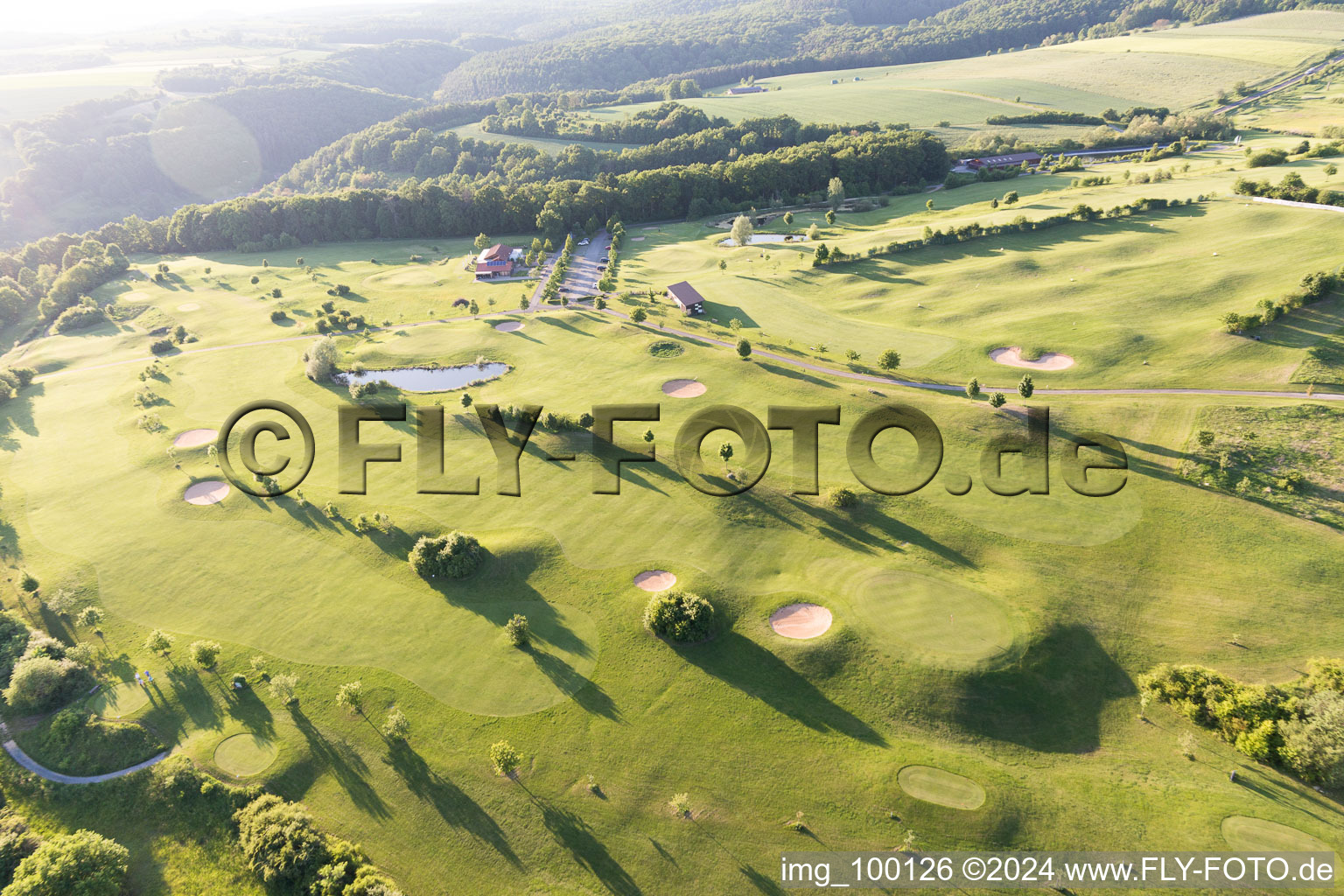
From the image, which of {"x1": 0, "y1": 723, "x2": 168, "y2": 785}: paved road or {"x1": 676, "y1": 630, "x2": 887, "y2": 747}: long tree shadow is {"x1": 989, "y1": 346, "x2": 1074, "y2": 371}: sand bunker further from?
{"x1": 0, "y1": 723, "x2": 168, "y2": 785}: paved road

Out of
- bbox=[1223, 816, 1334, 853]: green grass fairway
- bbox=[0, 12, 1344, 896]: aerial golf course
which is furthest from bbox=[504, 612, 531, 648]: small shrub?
bbox=[1223, 816, 1334, 853]: green grass fairway

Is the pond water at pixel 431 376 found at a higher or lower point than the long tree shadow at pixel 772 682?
higher

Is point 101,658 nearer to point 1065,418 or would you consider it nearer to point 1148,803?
point 1148,803

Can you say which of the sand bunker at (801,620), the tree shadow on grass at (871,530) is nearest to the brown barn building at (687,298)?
the tree shadow on grass at (871,530)

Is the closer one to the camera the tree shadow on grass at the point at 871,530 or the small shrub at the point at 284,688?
the small shrub at the point at 284,688

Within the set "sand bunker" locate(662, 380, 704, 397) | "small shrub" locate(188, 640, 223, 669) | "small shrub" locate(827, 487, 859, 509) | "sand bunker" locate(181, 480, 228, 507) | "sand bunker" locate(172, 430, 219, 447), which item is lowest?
"small shrub" locate(188, 640, 223, 669)

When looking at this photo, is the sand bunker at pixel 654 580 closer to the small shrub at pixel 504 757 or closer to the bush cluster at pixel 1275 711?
the small shrub at pixel 504 757
